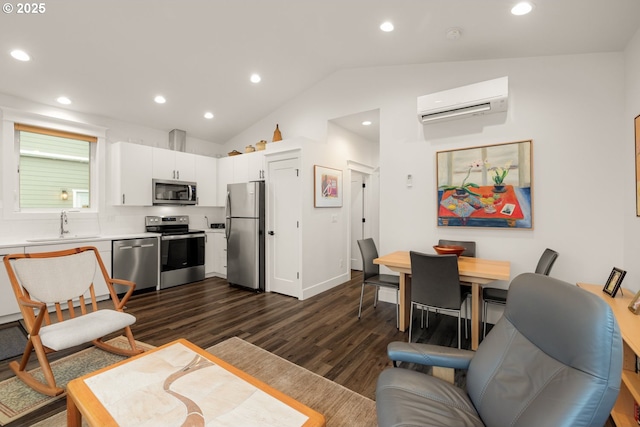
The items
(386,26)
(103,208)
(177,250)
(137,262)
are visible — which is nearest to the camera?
(386,26)

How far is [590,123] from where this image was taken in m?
2.82

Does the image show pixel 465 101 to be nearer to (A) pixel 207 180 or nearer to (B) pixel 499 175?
(B) pixel 499 175

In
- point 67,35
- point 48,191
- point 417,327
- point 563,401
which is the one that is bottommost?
point 417,327

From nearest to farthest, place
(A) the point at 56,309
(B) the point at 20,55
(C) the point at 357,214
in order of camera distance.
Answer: (A) the point at 56,309 → (B) the point at 20,55 → (C) the point at 357,214

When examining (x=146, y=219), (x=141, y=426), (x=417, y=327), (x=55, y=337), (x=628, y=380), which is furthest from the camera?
(x=146, y=219)

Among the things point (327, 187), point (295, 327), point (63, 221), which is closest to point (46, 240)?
point (63, 221)

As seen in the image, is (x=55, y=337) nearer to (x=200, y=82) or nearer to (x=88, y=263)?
(x=88, y=263)

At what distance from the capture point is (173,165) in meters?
5.06

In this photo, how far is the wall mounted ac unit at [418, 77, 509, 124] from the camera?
9.70 ft

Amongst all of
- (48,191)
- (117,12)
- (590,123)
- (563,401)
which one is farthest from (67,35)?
(590,123)

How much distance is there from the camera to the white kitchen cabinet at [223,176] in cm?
550

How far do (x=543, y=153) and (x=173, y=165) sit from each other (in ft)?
17.6

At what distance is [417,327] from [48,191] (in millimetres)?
5353

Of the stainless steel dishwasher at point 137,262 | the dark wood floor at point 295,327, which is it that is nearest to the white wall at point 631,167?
the dark wood floor at point 295,327
